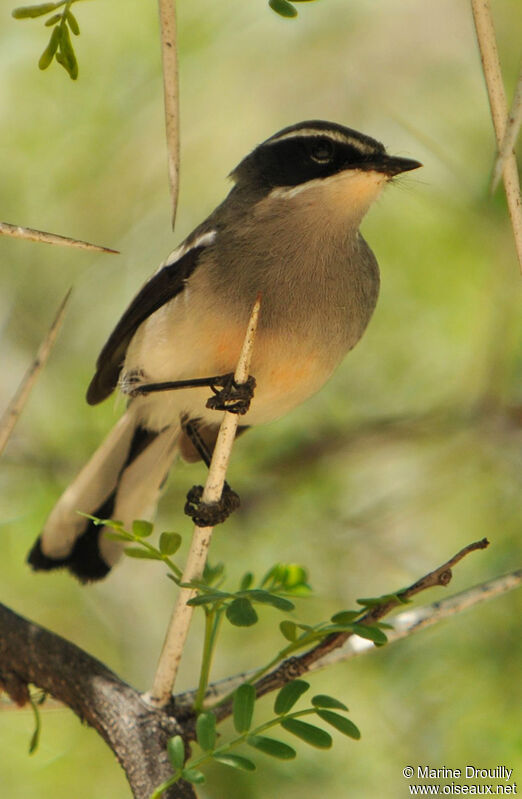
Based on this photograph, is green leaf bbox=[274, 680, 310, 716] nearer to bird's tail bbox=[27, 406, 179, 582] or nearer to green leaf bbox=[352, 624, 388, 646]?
green leaf bbox=[352, 624, 388, 646]

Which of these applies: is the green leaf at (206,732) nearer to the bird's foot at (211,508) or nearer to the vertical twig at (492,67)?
the bird's foot at (211,508)

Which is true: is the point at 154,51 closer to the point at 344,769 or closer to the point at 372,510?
the point at 372,510

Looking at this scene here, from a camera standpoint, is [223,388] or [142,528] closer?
[142,528]

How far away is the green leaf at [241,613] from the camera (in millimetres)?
1932

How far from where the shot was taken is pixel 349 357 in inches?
187

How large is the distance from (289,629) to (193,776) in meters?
0.39

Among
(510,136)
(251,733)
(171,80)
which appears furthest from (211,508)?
(510,136)

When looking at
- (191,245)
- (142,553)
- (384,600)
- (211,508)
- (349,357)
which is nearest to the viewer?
(384,600)

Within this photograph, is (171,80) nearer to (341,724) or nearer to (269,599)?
(269,599)

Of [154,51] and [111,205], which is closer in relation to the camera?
[154,51]

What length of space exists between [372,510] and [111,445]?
140 cm

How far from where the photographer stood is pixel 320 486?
472cm

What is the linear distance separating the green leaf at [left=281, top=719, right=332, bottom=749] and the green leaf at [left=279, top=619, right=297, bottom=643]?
20 centimetres

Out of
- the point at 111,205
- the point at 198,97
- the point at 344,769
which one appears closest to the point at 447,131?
the point at 198,97
